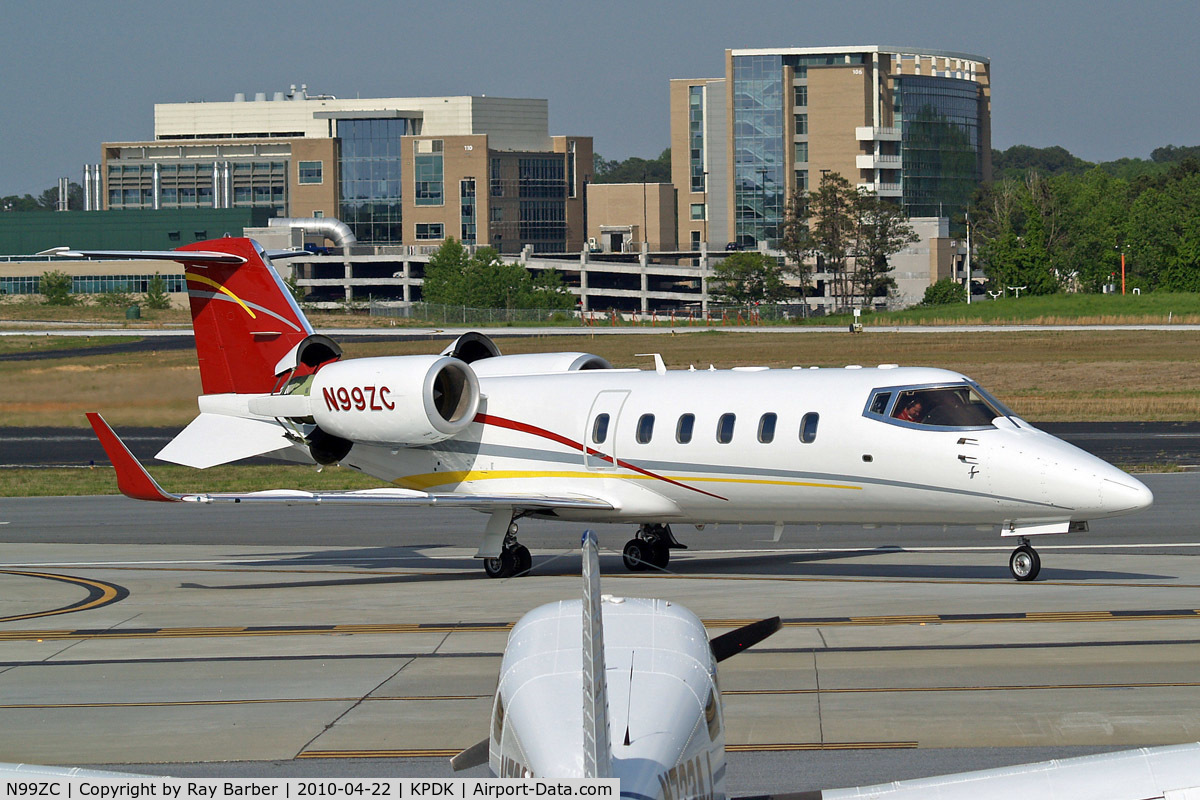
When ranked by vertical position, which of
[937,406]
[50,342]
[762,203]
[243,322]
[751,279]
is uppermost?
[762,203]

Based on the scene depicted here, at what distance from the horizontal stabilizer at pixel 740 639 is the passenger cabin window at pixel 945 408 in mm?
12887

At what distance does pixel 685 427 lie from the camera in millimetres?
21547

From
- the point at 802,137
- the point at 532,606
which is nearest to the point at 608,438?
the point at 532,606

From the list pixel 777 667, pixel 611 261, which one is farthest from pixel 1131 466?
pixel 611 261

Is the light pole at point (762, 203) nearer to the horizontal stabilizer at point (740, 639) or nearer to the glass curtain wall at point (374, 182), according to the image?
the glass curtain wall at point (374, 182)

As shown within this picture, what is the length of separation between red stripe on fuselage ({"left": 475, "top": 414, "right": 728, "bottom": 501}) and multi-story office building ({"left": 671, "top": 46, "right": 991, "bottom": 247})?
147 m

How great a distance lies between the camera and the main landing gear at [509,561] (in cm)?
2236

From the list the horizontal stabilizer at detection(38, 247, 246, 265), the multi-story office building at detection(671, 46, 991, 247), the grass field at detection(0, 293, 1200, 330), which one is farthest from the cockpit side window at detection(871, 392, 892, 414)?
the multi-story office building at detection(671, 46, 991, 247)

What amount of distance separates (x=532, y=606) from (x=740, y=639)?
39.8 feet

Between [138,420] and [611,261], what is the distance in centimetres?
13666

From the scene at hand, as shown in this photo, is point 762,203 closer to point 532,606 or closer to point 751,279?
point 751,279

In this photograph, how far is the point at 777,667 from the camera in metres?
15.3

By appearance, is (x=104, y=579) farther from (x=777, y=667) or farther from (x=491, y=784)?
(x=491, y=784)

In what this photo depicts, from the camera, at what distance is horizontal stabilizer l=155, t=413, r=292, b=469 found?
23.7 metres
